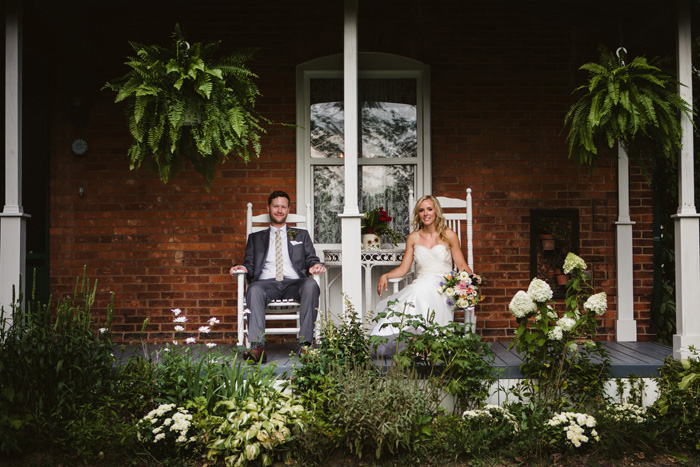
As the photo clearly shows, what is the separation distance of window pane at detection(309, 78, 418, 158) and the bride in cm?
89

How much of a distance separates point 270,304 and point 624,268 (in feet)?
10.3

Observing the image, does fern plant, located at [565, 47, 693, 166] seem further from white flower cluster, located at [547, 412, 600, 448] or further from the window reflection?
the window reflection

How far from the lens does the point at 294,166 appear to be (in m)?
5.12

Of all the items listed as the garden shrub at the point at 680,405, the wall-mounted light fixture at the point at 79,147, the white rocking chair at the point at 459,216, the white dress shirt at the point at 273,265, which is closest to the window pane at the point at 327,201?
the white dress shirt at the point at 273,265

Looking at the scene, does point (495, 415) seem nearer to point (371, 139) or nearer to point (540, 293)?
point (540, 293)

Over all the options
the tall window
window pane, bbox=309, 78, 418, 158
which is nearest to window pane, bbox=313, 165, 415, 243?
the tall window

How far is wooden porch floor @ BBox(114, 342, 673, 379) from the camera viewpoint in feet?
12.0

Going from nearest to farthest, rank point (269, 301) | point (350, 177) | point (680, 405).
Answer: point (680, 405)
point (350, 177)
point (269, 301)

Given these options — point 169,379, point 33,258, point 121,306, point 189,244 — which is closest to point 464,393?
point 169,379

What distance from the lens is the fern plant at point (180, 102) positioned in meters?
3.33

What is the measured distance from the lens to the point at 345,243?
3781 mm

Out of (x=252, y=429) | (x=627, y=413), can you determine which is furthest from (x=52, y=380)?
(x=627, y=413)

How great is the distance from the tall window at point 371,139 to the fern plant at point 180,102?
172 cm

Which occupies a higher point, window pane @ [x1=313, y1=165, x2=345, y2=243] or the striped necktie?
window pane @ [x1=313, y1=165, x2=345, y2=243]
